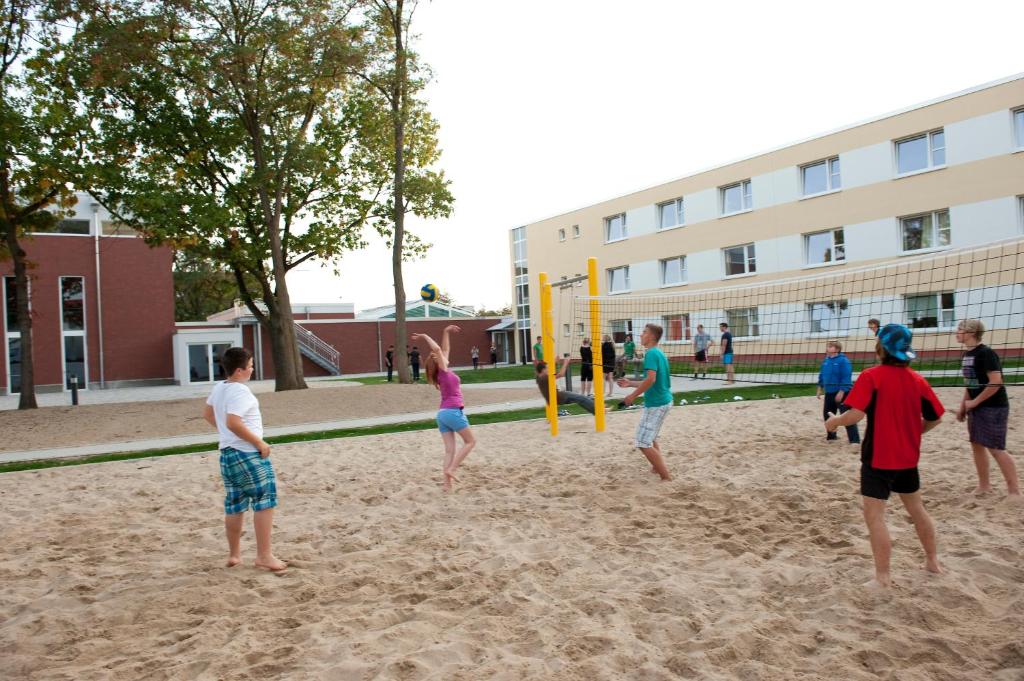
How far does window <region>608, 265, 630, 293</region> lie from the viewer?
33.3 m

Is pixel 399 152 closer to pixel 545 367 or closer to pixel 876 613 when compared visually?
pixel 545 367

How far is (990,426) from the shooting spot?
5.56m

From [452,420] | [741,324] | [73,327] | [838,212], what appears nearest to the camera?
[452,420]

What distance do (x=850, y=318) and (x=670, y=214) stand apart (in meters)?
15.1

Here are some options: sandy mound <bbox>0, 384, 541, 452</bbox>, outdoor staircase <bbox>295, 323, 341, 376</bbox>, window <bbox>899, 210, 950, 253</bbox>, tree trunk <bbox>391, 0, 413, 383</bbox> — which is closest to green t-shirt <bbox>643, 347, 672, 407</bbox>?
sandy mound <bbox>0, 384, 541, 452</bbox>

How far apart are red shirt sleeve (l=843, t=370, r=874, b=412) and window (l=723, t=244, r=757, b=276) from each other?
24.9m

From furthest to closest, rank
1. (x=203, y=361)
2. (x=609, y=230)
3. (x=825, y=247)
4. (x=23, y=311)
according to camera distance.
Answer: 1. (x=609, y=230)
2. (x=203, y=361)
3. (x=825, y=247)
4. (x=23, y=311)

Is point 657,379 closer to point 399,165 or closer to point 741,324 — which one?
point 399,165

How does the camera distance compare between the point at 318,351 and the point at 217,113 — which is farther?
the point at 318,351

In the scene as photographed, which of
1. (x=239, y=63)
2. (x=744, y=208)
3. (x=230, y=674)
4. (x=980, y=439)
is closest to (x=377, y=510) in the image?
(x=230, y=674)

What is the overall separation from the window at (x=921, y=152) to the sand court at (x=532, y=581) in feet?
57.9

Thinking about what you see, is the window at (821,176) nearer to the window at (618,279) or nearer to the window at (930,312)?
the window at (930,312)

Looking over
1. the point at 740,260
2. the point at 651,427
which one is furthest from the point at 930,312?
the point at 651,427

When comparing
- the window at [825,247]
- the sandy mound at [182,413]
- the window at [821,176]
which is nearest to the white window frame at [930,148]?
the window at [821,176]
